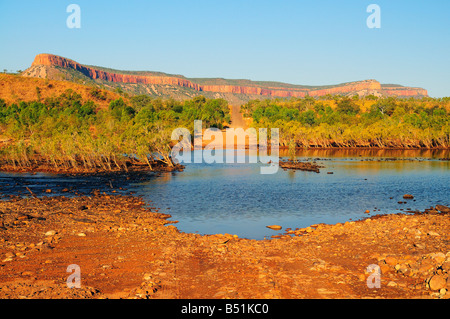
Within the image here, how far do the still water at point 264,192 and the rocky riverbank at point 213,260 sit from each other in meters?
4.45

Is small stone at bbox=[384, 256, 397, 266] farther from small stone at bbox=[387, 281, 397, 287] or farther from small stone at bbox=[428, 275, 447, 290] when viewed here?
small stone at bbox=[428, 275, 447, 290]

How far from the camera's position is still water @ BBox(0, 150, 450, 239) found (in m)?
27.6

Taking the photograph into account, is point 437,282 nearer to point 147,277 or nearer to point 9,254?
point 147,277

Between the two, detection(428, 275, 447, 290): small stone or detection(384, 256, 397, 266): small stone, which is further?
detection(384, 256, 397, 266): small stone

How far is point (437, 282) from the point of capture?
11953mm

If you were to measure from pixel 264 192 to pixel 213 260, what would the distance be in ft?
79.1

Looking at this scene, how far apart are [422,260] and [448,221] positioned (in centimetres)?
963

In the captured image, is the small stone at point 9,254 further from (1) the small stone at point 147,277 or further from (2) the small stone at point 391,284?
(2) the small stone at point 391,284

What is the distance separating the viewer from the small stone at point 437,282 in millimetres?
11859

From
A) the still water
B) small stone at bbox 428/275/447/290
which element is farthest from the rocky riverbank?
the still water

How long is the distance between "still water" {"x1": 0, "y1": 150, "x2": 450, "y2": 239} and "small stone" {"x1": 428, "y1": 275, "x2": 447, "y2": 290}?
11165mm

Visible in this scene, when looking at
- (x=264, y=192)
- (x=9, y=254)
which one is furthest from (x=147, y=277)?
(x=264, y=192)

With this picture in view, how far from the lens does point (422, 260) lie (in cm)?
1407
